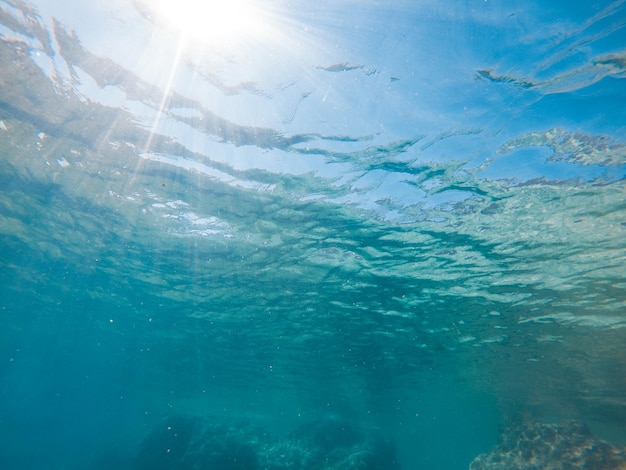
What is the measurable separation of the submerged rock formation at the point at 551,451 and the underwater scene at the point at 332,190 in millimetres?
130

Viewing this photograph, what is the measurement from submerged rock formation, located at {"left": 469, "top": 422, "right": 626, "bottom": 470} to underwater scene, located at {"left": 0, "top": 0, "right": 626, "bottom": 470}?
130 millimetres

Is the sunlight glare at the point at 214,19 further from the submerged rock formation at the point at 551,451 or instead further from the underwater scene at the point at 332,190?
the submerged rock formation at the point at 551,451

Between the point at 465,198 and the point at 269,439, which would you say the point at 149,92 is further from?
the point at 269,439

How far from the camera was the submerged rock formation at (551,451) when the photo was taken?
58.0 feet

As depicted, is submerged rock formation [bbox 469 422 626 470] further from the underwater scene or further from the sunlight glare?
the sunlight glare

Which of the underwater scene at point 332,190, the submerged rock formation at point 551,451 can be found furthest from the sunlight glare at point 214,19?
the submerged rock formation at point 551,451

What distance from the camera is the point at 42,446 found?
215 feet

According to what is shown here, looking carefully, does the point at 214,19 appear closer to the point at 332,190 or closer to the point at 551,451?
the point at 332,190

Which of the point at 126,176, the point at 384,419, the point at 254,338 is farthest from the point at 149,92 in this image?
the point at 384,419

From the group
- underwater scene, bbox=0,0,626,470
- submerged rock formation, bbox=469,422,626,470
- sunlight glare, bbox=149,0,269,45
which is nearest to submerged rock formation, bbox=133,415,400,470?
underwater scene, bbox=0,0,626,470

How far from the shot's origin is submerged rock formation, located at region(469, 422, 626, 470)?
17.7 meters

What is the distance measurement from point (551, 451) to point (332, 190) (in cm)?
2102

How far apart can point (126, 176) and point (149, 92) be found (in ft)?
16.6

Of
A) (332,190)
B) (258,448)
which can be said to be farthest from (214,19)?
(258,448)
